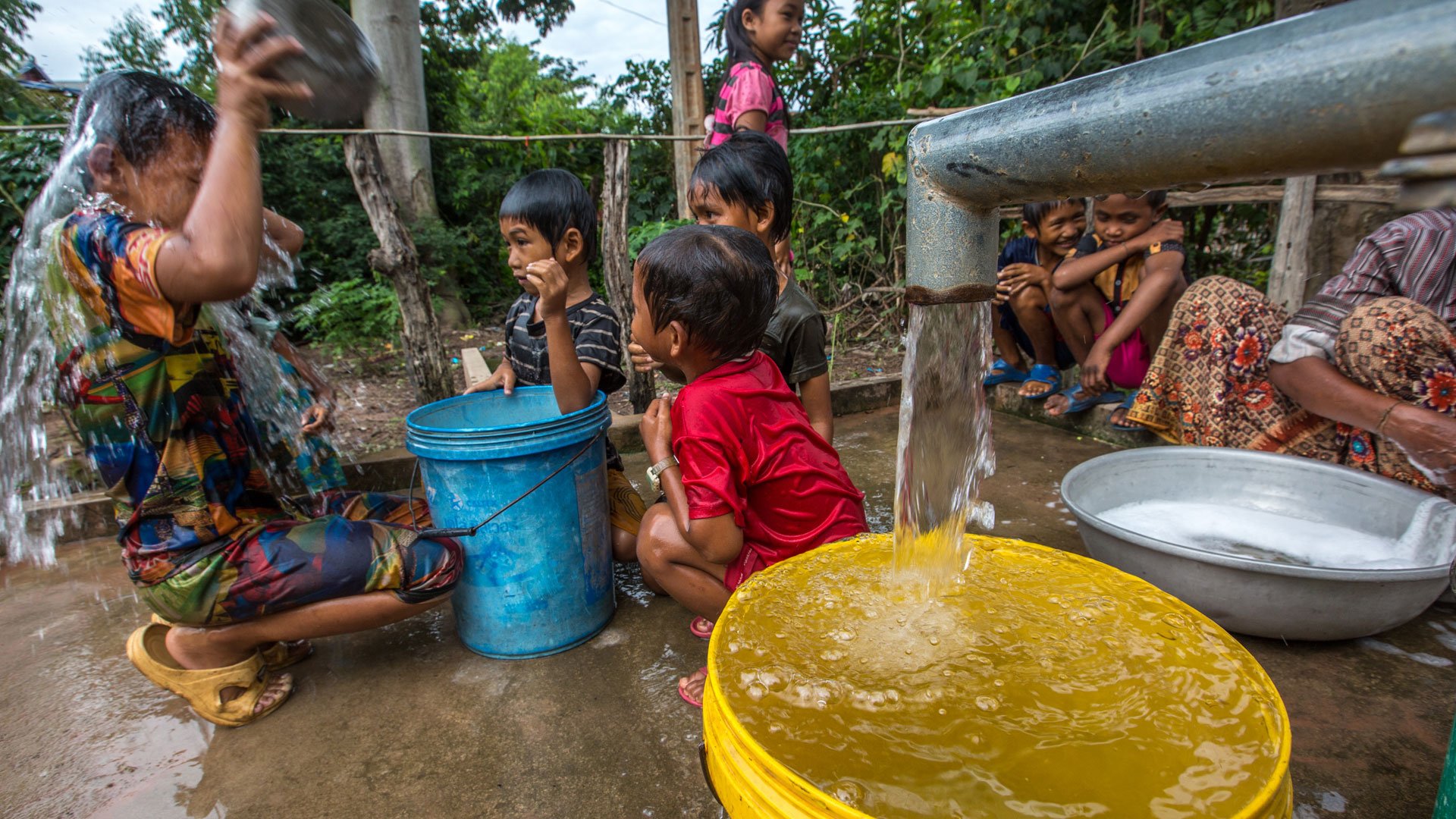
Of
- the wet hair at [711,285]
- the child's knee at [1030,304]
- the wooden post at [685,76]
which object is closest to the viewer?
the wet hair at [711,285]

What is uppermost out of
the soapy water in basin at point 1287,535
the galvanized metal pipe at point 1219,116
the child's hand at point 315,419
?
→ the galvanized metal pipe at point 1219,116

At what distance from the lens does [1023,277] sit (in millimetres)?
3607

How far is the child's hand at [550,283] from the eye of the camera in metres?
1.88

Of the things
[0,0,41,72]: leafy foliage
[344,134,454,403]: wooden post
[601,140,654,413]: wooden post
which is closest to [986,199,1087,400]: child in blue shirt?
[601,140,654,413]: wooden post

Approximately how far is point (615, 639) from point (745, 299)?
108cm

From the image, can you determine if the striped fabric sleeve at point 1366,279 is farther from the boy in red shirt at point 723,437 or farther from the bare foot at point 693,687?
the bare foot at point 693,687

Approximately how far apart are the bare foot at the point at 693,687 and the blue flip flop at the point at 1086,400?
2.49 meters

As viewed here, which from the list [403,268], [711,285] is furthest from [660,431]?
[403,268]

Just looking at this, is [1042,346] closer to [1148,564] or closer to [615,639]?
[1148,564]

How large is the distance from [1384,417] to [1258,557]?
507mm

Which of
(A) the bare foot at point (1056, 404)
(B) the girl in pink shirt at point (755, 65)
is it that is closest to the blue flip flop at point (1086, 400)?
(A) the bare foot at point (1056, 404)

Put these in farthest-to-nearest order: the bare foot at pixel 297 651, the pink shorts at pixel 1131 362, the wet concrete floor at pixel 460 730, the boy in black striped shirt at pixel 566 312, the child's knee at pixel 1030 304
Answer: the child's knee at pixel 1030 304, the pink shorts at pixel 1131 362, the boy in black striped shirt at pixel 566 312, the bare foot at pixel 297 651, the wet concrete floor at pixel 460 730

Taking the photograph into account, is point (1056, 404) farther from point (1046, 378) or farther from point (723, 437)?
point (723, 437)

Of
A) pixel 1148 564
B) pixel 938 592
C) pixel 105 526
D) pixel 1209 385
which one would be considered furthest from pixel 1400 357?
pixel 105 526
